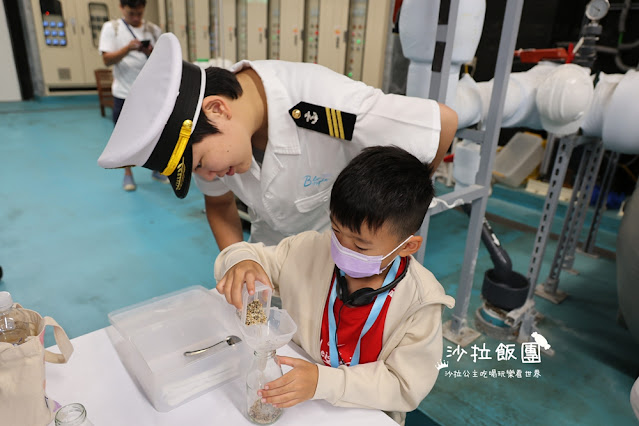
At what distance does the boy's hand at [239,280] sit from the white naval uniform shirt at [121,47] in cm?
297

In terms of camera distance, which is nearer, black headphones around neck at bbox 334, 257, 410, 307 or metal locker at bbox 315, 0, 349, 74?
black headphones around neck at bbox 334, 257, 410, 307

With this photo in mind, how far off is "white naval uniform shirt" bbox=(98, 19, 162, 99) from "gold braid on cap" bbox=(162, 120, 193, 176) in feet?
9.42

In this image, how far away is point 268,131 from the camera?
108 cm

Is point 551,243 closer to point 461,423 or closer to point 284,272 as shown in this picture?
point 461,423

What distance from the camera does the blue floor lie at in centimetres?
170

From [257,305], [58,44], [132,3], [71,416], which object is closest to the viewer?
[71,416]

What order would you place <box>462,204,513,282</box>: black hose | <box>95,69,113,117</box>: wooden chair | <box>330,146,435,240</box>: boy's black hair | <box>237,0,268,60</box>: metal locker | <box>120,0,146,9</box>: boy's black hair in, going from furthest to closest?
<box>95,69,113,117</box>: wooden chair → <box>237,0,268,60</box>: metal locker → <box>120,0,146,9</box>: boy's black hair → <box>462,204,513,282</box>: black hose → <box>330,146,435,240</box>: boy's black hair

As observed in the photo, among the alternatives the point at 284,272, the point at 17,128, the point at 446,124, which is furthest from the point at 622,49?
the point at 17,128

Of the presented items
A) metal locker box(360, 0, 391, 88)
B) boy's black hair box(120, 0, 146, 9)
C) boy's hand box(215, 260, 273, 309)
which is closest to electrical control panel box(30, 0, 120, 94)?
boy's black hair box(120, 0, 146, 9)

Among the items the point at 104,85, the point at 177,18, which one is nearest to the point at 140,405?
the point at 177,18

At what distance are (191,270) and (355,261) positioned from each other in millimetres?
1839

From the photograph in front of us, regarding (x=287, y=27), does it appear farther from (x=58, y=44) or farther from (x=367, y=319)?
(x=367, y=319)

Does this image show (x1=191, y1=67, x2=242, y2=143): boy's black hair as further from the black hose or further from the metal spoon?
the black hose

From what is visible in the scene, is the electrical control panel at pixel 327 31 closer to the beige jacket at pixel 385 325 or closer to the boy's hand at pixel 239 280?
the beige jacket at pixel 385 325
